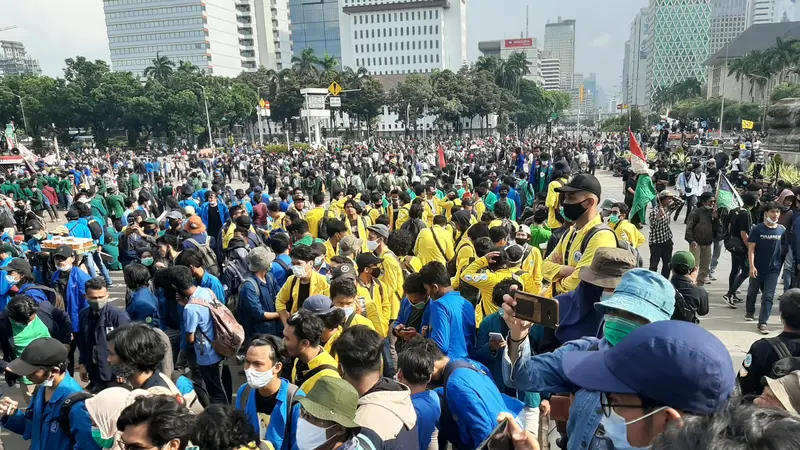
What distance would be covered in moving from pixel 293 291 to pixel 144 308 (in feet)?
4.79

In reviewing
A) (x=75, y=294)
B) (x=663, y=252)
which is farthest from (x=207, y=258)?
(x=663, y=252)

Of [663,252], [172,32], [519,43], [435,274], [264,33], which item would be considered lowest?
[663,252]

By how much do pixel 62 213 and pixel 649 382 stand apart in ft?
74.3

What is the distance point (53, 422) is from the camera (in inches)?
121

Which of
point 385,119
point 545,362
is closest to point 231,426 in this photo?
point 545,362

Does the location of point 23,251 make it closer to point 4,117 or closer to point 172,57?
point 4,117

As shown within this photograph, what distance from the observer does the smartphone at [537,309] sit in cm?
216

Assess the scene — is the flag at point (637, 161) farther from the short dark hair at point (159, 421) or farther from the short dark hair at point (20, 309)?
the short dark hair at point (20, 309)

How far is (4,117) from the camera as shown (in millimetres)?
55875

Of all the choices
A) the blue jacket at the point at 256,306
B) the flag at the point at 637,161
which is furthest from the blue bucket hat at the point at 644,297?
the flag at the point at 637,161

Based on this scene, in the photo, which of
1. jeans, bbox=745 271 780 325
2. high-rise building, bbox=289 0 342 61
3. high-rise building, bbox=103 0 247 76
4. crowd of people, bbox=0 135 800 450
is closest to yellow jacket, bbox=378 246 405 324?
crowd of people, bbox=0 135 800 450

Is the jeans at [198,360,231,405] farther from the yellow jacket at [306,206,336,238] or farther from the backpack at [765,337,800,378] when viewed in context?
the backpack at [765,337,800,378]

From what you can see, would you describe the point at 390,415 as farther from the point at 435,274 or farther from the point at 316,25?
the point at 316,25

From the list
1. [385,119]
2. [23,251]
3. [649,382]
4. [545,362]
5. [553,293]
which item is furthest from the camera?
[385,119]
